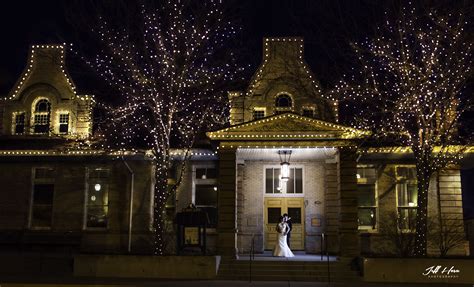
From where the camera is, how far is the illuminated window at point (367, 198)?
24.7 metres

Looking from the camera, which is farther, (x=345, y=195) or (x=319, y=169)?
(x=319, y=169)

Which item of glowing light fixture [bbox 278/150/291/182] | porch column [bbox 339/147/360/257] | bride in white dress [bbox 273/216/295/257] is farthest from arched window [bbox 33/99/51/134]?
porch column [bbox 339/147/360/257]

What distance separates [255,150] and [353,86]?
15.4 feet

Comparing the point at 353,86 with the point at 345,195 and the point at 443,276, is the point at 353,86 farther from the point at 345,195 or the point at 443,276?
the point at 443,276

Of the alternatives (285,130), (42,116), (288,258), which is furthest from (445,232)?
(42,116)

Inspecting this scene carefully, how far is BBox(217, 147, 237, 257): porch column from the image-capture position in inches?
813

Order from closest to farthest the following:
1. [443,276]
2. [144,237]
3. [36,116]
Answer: [443,276] → [144,237] → [36,116]

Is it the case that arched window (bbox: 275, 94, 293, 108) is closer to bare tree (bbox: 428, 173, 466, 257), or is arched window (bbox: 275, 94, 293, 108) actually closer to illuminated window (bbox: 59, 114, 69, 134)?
bare tree (bbox: 428, 173, 466, 257)

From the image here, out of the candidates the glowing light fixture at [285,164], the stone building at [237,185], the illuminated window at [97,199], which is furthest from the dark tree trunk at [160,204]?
the illuminated window at [97,199]

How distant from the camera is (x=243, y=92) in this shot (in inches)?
995

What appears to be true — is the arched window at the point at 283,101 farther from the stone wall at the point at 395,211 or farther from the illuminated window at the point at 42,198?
the illuminated window at the point at 42,198

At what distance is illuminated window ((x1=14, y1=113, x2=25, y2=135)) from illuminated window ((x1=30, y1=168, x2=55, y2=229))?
2.19 m

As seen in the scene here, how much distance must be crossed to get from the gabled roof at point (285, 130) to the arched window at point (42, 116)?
9.35 m

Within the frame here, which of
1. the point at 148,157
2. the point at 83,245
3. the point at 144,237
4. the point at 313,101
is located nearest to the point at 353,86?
the point at 313,101
